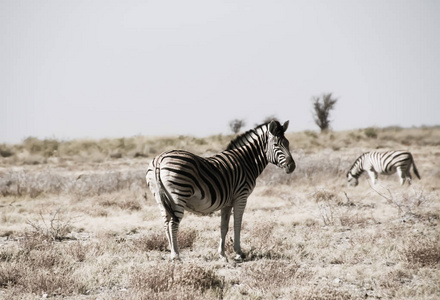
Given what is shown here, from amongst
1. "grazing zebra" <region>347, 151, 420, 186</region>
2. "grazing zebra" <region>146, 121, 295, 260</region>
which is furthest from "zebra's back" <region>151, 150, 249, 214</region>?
"grazing zebra" <region>347, 151, 420, 186</region>

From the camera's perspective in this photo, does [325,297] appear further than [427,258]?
No

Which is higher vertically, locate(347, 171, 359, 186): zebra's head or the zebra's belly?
the zebra's belly

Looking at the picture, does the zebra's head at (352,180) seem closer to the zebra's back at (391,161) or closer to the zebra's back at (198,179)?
the zebra's back at (391,161)

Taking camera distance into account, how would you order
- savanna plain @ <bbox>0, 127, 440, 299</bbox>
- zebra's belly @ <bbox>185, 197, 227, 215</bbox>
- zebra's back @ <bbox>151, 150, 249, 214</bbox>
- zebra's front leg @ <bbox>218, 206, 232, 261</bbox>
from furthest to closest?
zebra's front leg @ <bbox>218, 206, 232, 261</bbox> < zebra's belly @ <bbox>185, 197, 227, 215</bbox> < zebra's back @ <bbox>151, 150, 249, 214</bbox> < savanna plain @ <bbox>0, 127, 440, 299</bbox>

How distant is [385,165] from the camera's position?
14.7 m

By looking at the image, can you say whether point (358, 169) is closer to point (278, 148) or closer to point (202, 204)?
point (278, 148)

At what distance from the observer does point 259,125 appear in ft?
21.6

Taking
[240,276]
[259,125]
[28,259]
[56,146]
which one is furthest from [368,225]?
[56,146]

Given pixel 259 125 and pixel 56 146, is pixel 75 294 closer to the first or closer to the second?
pixel 259 125

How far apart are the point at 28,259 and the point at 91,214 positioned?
13.7 ft

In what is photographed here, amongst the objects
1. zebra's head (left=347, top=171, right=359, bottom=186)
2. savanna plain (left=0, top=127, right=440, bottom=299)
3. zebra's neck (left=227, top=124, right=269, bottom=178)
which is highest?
zebra's neck (left=227, top=124, right=269, bottom=178)

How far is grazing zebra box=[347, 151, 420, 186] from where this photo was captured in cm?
1441

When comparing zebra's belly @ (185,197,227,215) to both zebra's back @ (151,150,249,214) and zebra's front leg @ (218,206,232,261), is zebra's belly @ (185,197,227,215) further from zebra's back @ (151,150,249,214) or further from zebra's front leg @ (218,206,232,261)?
zebra's front leg @ (218,206,232,261)

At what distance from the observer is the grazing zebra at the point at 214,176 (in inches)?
207
